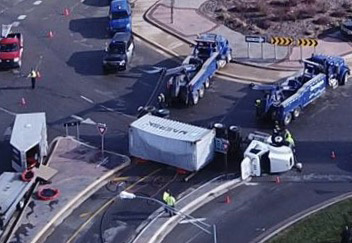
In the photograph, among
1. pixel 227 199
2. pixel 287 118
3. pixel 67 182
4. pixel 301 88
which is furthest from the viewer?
pixel 301 88

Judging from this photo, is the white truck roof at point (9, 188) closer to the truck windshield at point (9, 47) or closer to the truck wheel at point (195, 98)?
the truck wheel at point (195, 98)

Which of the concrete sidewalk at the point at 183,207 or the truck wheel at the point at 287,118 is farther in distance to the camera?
the truck wheel at the point at 287,118

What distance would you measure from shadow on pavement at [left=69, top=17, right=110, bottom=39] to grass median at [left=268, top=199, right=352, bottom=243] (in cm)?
2919

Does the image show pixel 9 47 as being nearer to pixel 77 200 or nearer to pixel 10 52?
pixel 10 52

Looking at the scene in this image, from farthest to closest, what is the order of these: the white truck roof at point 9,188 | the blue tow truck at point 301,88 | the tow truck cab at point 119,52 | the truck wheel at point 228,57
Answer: the truck wheel at point 228,57 → the tow truck cab at point 119,52 → the blue tow truck at point 301,88 → the white truck roof at point 9,188

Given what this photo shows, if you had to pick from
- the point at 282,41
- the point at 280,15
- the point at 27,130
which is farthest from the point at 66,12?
the point at 27,130

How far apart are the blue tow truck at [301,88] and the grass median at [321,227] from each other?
31.0 feet

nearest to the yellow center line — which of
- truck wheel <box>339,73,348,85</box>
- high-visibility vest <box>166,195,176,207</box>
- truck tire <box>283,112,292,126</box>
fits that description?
high-visibility vest <box>166,195,176,207</box>

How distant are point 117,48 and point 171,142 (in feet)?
51.4

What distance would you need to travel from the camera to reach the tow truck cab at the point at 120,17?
7188 cm

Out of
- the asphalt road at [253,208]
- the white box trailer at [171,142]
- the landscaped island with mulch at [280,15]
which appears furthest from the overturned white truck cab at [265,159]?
the landscaped island with mulch at [280,15]

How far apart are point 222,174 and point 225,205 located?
112 inches

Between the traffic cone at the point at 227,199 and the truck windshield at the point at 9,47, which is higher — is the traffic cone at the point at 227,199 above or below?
below

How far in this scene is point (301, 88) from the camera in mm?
58500
